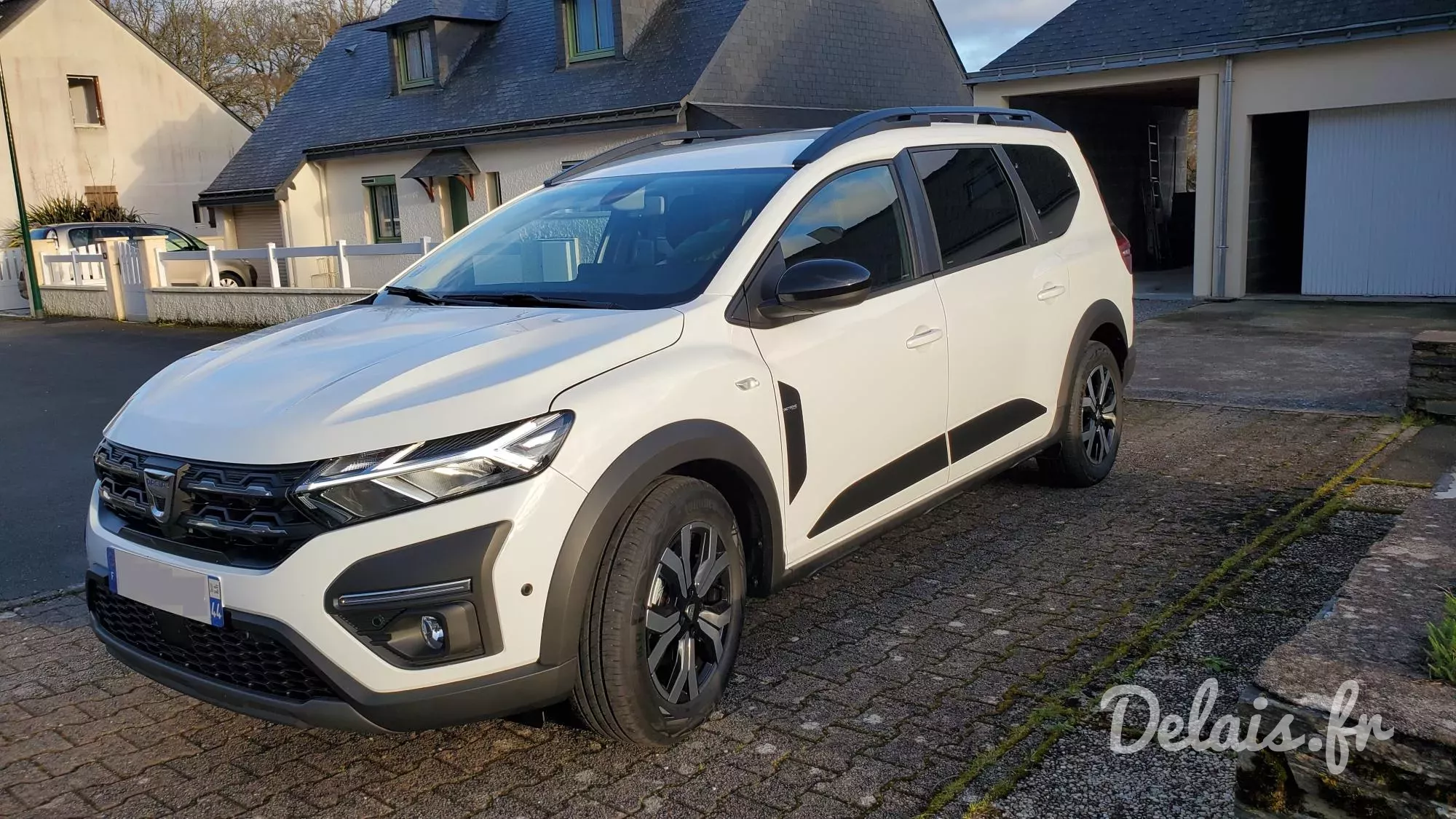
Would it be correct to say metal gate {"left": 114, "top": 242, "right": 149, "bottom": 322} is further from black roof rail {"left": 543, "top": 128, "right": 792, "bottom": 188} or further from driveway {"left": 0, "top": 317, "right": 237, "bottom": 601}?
black roof rail {"left": 543, "top": 128, "right": 792, "bottom": 188}

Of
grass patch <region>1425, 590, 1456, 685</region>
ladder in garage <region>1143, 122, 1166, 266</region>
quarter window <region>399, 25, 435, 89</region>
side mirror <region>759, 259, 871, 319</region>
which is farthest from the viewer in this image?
quarter window <region>399, 25, 435, 89</region>

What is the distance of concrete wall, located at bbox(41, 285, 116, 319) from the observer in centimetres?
A: 2051

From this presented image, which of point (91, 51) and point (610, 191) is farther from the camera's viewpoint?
point (91, 51)

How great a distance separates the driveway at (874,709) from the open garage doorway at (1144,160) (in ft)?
41.5

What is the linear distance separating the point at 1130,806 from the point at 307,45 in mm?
47068

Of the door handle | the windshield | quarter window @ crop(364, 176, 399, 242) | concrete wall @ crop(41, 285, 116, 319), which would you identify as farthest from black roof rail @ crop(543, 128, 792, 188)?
quarter window @ crop(364, 176, 399, 242)

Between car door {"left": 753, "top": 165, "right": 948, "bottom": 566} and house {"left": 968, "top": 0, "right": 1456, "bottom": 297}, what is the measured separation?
11.7 metres

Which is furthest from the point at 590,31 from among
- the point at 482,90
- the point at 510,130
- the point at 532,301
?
the point at 532,301

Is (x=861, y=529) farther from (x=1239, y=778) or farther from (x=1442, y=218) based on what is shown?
(x=1442, y=218)

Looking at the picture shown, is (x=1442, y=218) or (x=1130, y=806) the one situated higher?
(x=1442, y=218)

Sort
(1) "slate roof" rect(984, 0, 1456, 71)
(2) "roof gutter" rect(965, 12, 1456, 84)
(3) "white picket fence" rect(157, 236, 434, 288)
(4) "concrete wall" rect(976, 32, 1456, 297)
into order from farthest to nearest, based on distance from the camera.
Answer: (3) "white picket fence" rect(157, 236, 434, 288) → (1) "slate roof" rect(984, 0, 1456, 71) → (4) "concrete wall" rect(976, 32, 1456, 297) → (2) "roof gutter" rect(965, 12, 1456, 84)

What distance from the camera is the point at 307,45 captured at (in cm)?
4441

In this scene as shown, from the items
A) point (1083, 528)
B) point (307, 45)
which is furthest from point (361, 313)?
point (307, 45)

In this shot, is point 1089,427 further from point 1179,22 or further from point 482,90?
point 482,90
